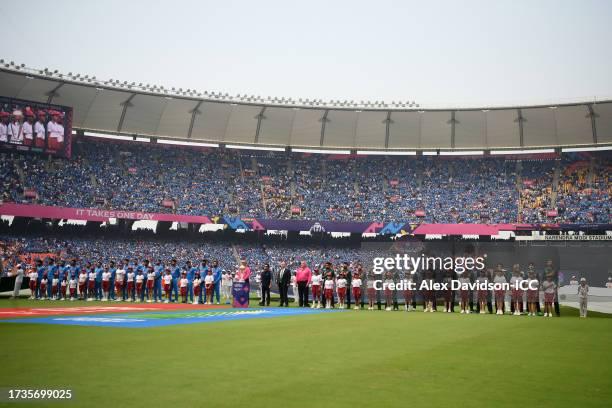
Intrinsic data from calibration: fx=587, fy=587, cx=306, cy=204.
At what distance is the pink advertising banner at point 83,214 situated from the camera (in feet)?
143

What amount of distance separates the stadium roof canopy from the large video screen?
449cm

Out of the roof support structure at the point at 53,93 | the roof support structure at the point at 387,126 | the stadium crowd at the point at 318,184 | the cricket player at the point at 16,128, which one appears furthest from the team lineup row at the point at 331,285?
the roof support structure at the point at 387,126

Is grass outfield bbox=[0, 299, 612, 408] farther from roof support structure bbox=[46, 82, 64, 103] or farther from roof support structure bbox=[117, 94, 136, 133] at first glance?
roof support structure bbox=[117, 94, 136, 133]

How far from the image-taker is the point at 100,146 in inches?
2082

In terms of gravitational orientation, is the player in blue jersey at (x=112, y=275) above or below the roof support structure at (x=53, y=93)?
below

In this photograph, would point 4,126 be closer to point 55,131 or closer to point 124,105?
point 55,131

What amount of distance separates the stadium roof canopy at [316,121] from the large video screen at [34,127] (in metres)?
4.49

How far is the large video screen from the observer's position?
41.7 meters

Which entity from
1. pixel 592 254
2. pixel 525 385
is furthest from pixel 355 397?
pixel 592 254

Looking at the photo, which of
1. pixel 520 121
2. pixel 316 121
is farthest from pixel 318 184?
pixel 520 121

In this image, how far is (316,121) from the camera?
53906 mm

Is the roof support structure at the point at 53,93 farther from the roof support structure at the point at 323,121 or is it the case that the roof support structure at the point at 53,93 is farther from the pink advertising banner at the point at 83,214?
the roof support structure at the point at 323,121

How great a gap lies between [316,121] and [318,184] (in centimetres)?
607

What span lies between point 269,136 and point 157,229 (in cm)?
1336
